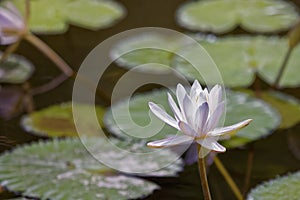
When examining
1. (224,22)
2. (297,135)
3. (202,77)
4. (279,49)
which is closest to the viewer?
(297,135)

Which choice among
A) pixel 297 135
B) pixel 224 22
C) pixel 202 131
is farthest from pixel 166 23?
pixel 202 131

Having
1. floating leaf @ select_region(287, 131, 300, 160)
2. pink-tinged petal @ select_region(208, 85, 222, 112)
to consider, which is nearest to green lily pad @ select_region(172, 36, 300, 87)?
floating leaf @ select_region(287, 131, 300, 160)

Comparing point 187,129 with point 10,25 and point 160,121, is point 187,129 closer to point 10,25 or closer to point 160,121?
point 160,121

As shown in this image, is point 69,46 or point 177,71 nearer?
point 177,71

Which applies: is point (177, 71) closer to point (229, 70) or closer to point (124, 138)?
point (229, 70)

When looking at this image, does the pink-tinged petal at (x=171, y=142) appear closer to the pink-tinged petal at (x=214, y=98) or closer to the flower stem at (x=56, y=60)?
the pink-tinged petal at (x=214, y=98)

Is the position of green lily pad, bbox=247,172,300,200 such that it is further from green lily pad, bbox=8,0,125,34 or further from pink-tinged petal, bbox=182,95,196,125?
green lily pad, bbox=8,0,125,34

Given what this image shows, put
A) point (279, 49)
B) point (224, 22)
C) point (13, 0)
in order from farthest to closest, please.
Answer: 1. point (13, 0)
2. point (224, 22)
3. point (279, 49)
